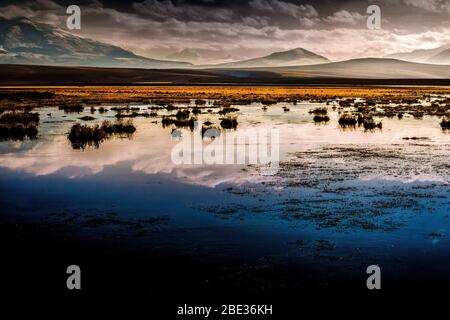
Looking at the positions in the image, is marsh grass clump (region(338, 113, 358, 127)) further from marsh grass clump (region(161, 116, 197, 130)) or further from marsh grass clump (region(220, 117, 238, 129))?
marsh grass clump (region(161, 116, 197, 130))

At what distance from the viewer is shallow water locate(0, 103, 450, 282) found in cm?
876

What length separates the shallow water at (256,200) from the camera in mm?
8758

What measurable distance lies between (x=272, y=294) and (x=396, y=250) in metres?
2.65

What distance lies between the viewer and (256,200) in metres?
11.9

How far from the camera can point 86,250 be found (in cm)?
869

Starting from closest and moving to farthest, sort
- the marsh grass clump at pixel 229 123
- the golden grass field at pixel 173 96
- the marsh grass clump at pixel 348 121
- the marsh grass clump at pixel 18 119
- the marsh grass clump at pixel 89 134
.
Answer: the marsh grass clump at pixel 89 134 < the marsh grass clump at pixel 229 123 < the marsh grass clump at pixel 18 119 < the marsh grass clump at pixel 348 121 < the golden grass field at pixel 173 96

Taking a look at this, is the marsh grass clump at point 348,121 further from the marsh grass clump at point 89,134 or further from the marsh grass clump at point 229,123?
the marsh grass clump at point 89,134

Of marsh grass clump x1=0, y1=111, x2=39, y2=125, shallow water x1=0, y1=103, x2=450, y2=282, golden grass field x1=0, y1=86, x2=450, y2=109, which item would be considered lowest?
shallow water x1=0, y1=103, x2=450, y2=282

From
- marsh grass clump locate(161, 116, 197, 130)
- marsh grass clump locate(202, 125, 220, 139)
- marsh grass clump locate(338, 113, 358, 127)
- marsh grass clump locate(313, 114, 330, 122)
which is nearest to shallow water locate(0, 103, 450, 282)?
marsh grass clump locate(202, 125, 220, 139)

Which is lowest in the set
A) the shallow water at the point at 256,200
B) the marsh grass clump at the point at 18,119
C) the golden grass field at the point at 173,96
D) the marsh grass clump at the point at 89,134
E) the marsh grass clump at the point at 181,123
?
the shallow water at the point at 256,200

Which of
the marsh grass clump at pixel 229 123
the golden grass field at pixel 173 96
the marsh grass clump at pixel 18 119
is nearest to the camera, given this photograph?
the marsh grass clump at pixel 229 123

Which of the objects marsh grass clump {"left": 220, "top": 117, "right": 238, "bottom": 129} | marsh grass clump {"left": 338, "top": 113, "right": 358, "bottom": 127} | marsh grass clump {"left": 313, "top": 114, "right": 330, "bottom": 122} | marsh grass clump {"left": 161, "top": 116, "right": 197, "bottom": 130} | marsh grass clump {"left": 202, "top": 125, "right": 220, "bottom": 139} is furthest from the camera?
marsh grass clump {"left": 313, "top": 114, "right": 330, "bottom": 122}

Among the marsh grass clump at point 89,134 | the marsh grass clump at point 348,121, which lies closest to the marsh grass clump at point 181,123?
the marsh grass clump at point 89,134
